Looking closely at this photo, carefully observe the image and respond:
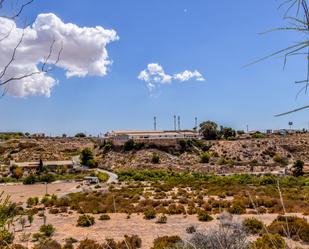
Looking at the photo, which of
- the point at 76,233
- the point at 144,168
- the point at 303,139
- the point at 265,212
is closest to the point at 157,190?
the point at 265,212

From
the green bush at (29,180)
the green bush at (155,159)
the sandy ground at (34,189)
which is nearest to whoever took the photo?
the sandy ground at (34,189)

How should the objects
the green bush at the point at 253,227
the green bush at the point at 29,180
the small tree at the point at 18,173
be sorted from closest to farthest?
the green bush at the point at 253,227 < the green bush at the point at 29,180 < the small tree at the point at 18,173

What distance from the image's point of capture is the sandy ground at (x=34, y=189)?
54.9 meters

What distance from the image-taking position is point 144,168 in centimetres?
8419

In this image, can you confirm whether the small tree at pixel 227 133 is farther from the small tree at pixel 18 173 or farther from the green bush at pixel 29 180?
the green bush at pixel 29 180

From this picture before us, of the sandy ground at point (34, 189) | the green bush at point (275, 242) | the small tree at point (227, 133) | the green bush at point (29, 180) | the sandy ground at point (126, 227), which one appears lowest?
the sandy ground at point (34, 189)

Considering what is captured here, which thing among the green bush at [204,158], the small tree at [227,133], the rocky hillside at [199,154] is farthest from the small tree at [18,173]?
the small tree at [227,133]

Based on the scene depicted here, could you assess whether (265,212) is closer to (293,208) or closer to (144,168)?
(293,208)

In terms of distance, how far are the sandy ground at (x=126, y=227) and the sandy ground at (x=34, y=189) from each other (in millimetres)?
23573

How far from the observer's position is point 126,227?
2709cm

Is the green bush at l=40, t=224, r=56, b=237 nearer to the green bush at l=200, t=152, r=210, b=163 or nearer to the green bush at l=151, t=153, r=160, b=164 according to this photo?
the green bush at l=151, t=153, r=160, b=164

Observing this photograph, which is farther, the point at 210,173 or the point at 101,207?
the point at 210,173

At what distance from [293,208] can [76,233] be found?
17331 mm

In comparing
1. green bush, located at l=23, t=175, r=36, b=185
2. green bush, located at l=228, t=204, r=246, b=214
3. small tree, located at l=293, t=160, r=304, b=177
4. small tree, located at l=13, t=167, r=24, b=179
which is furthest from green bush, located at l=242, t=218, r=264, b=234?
small tree, located at l=13, t=167, r=24, b=179
